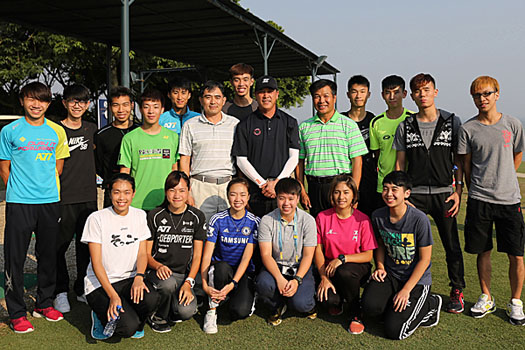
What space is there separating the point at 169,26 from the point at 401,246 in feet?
31.4

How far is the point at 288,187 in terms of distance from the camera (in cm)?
384

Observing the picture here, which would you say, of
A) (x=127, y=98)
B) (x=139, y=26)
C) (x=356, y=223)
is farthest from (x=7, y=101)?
(x=356, y=223)

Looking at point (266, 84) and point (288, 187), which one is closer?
point (288, 187)

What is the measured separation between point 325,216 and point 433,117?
1.29m

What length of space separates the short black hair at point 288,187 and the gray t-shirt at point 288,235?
24 centimetres

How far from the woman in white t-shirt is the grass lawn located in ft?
0.62

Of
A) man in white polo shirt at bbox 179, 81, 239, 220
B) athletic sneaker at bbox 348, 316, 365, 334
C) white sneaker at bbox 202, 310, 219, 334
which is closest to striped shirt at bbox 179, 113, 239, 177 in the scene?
man in white polo shirt at bbox 179, 81, 239, 220

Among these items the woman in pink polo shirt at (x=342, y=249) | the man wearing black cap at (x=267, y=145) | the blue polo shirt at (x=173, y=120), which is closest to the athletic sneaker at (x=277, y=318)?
the woman in pink polo shirt at (x=342, y=249)

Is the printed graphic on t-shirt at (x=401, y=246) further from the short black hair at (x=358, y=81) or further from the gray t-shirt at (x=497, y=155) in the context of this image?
the short black hair at (x=358, y=81)

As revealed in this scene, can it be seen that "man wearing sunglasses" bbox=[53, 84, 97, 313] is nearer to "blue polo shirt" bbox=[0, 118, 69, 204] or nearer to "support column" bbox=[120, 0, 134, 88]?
"blue polo shirt" bbox=[0, 118, 69, 204]

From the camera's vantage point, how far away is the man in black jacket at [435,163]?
3955 millimetres

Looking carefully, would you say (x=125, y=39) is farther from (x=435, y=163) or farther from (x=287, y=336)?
(x=287, y=336)

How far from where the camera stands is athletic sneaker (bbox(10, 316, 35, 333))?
3.52 m

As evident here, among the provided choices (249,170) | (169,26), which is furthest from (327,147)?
(169,26)
